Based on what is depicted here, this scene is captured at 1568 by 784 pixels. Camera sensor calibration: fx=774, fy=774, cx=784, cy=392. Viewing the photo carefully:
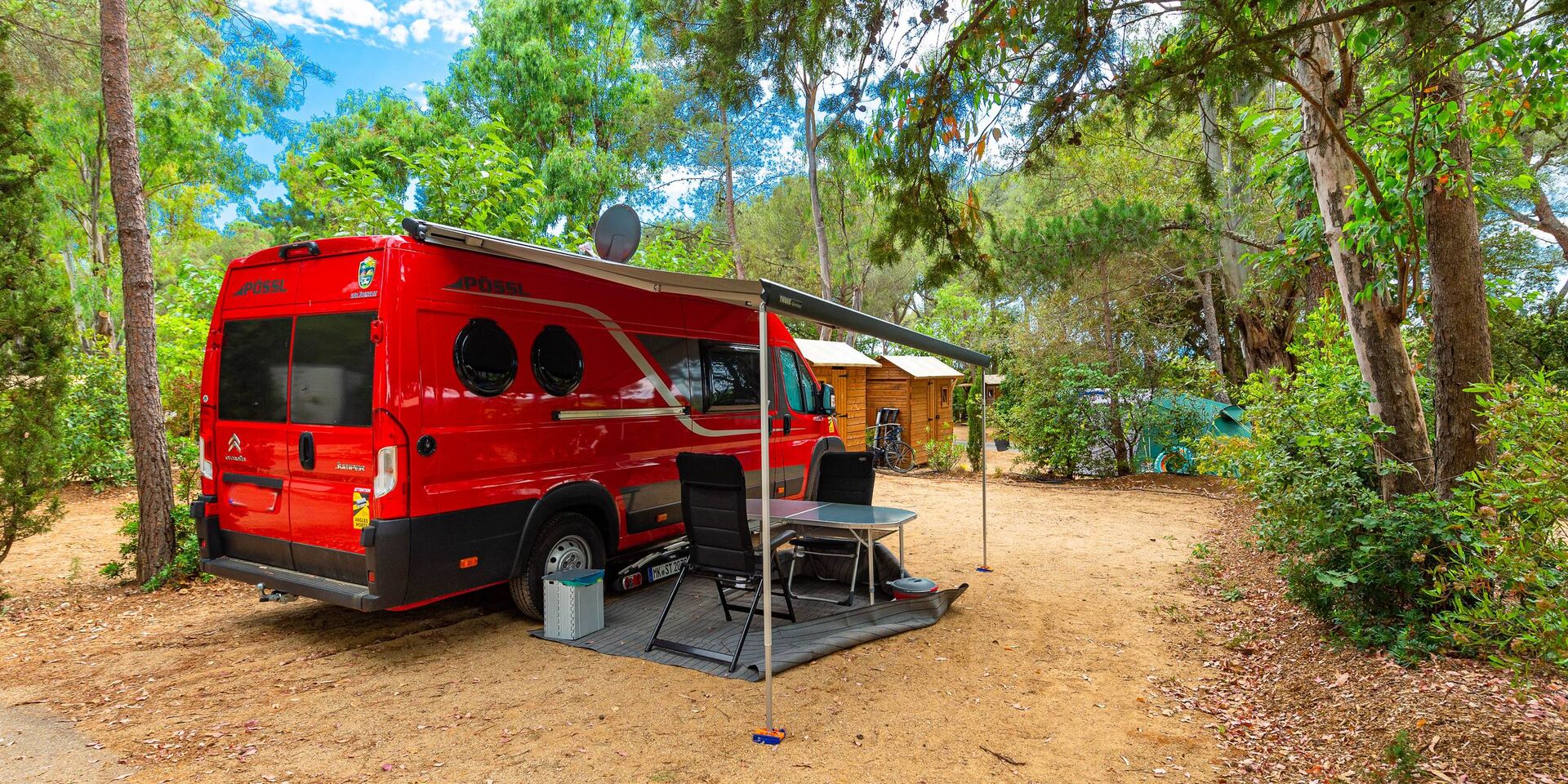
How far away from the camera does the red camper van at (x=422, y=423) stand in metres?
3.97

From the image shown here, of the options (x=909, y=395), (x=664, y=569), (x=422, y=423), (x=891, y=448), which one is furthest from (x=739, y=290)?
(x=909, y=395)

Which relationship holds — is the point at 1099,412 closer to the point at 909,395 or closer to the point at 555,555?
the point at 909,395

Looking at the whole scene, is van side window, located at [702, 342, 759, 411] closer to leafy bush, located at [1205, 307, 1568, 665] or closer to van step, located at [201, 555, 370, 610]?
van step, located at [201, 555, 370, 610]

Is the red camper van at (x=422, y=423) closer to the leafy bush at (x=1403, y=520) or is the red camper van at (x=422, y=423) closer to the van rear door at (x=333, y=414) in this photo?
the van rear door at (x=333, y=414)

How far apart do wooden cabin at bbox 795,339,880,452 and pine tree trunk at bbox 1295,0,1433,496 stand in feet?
28.8

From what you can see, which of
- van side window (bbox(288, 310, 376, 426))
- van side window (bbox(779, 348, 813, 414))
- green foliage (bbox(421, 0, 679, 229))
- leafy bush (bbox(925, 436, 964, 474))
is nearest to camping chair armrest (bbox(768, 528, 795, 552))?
van side window (bbox(779, 348, 813, 414))

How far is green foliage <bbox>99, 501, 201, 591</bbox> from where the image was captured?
A: 5875 mm

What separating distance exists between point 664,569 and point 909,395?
33.9 feet

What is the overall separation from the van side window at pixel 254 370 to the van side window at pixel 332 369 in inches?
5.1

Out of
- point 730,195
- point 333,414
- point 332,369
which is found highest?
point 730,195

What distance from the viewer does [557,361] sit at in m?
4.79

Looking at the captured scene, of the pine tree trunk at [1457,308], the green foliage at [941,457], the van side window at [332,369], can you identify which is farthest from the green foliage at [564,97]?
the pine tree trunk at [1457,308]

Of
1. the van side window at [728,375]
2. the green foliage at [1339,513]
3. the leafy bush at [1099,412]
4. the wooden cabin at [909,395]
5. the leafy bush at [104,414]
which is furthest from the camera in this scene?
the wooden cabin at [909,395]

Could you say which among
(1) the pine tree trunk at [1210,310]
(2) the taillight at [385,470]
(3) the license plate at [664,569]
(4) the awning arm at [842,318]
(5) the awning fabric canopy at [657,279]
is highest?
(1) the pine tree trunk at [1210,310]
